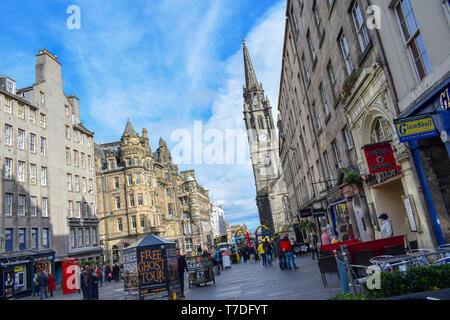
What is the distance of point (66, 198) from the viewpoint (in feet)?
122

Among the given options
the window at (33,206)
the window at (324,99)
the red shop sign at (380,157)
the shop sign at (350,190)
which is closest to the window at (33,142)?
the window at (33,206)

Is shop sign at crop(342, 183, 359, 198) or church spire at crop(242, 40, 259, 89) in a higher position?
church spire at crop(242, 40, 259, 89)

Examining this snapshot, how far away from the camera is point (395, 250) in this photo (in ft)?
28.1

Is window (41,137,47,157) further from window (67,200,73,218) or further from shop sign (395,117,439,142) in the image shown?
shop sign (395,117,439,142)

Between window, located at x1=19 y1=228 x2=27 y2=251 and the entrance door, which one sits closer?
the entrance door

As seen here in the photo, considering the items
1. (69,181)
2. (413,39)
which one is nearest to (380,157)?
(413,39)

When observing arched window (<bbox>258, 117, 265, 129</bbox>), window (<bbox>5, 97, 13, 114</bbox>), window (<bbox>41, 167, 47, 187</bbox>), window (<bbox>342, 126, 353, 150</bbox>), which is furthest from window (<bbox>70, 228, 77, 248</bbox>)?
arched window (<bbox>258, 117, 265, 129</bbox>)

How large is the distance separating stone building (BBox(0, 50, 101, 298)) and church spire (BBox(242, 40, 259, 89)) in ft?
230

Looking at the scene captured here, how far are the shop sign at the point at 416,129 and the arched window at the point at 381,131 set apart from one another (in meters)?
3.37

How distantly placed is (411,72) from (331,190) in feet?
39.7

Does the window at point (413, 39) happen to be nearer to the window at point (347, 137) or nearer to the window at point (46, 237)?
the window at point (347, 137)

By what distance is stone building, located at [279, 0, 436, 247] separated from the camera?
11430mm

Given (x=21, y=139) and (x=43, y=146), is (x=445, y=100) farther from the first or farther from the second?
(x=43, y=146)

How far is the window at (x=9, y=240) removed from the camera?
28531mm
